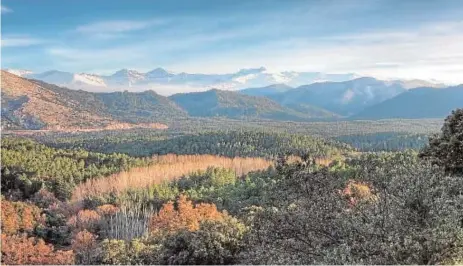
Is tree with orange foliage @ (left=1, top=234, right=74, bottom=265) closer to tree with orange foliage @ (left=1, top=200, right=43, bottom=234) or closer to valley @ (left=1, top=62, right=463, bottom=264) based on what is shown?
valley @ (left=1, top=62, right=463, bottom=264)

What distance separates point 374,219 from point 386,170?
2.92 metres

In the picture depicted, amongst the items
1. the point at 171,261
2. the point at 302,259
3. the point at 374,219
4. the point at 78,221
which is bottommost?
the point at 78,221

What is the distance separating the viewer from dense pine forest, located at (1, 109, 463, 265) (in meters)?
10.6

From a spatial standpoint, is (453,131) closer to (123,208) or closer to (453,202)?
(453,202)

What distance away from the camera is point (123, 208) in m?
54.7

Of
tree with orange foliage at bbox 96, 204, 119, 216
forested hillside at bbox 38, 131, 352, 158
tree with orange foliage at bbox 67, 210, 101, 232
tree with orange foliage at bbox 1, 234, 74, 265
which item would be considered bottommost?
tree with orange foliage at bbox 67, 210, 101, 232

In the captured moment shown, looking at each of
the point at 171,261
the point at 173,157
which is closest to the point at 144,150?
the point at 173,157

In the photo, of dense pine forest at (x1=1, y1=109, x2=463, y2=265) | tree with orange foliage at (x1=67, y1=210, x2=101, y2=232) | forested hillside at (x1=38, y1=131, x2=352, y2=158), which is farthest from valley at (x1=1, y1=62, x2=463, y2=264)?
forested hillside at (x1=38, y1=131, x2=352, y2=158)

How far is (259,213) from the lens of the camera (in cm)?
1473

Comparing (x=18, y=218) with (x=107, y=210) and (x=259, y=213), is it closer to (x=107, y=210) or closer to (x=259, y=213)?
(x=107, y=210)

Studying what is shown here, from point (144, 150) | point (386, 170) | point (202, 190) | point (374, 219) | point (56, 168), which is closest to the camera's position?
point (374, 219)

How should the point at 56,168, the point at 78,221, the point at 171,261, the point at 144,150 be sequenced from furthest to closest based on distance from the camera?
the point at 144,150 → the point at 56,168 → the point at 78,221 → the point at 171,261

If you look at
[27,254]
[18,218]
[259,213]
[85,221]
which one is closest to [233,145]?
[85,221]

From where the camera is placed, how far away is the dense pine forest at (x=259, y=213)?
34.9ft
